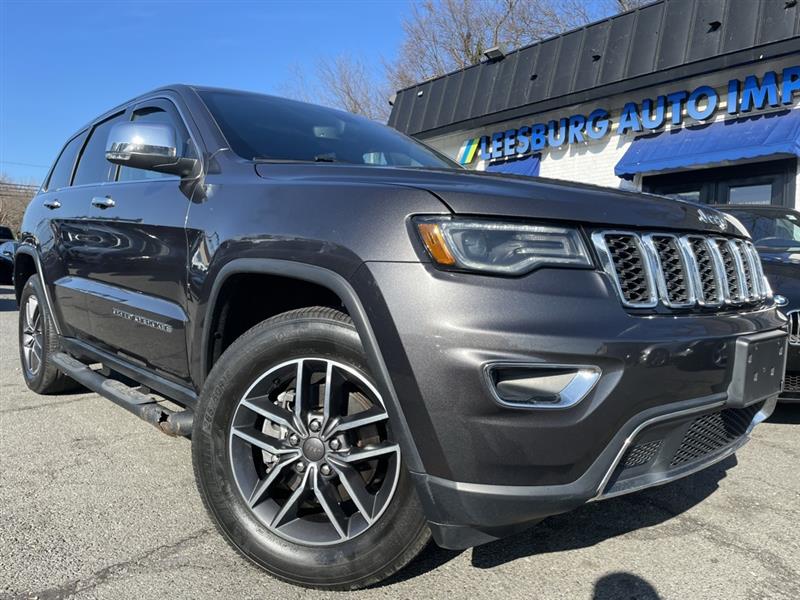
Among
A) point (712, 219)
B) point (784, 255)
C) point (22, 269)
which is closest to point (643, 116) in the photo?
point (784, 255)

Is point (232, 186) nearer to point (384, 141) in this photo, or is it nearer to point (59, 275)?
point (384, 141)

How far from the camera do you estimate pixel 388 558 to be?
1813mm

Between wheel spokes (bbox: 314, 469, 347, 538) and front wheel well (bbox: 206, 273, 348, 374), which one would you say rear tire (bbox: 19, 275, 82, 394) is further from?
wheel spokes (bbox: 314, 469, 347, 538)

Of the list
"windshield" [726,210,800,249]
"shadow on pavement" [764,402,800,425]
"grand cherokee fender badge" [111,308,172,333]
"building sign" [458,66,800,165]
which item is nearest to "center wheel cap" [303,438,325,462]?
"grand cherokee fender badge" [111,308,172,333]

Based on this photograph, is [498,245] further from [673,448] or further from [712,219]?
[712,219]

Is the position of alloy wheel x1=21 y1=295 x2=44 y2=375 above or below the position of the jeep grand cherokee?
below

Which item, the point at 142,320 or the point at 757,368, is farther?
the point at 142,320

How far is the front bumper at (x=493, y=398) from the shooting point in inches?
61.6

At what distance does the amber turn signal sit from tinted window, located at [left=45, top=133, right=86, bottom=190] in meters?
3.39

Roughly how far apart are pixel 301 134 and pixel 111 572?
1879mm

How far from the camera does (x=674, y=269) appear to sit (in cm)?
187

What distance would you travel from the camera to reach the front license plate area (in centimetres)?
187

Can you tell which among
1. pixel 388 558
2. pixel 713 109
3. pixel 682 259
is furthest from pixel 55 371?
pixel 713 109

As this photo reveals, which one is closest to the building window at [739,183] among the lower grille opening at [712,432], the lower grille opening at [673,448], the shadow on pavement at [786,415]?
the shadow on pavement at [786,415]
